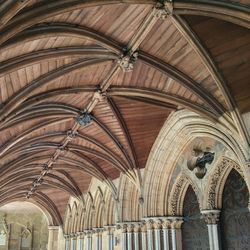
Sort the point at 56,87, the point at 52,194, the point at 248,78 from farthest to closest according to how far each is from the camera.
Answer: the point at 52,194 < the point at 56,87 < the point at 248,78

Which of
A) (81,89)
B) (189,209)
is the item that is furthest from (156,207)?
(81,89)

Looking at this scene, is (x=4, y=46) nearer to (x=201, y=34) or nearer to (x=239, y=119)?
(x=201, y=34)

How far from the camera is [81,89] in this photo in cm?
965

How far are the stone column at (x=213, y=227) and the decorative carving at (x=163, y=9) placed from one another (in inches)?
221

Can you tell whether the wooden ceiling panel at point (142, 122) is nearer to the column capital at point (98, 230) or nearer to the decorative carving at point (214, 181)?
the decorative carving at point (214, 181)

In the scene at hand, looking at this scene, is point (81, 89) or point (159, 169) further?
point (159, 169)

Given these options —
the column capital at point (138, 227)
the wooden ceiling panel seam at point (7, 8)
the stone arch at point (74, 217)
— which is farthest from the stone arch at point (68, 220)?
the wooden ceiling panel seam at point (7, 8)

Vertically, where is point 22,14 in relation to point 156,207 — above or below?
above

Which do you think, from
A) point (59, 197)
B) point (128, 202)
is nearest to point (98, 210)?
point (128, 202)

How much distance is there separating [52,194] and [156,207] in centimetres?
1249

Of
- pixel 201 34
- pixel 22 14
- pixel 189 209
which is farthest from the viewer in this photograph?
pixel 189 209

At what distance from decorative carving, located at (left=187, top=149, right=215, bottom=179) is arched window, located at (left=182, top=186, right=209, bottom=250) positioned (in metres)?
0.96

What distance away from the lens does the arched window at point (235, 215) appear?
944 centimetres

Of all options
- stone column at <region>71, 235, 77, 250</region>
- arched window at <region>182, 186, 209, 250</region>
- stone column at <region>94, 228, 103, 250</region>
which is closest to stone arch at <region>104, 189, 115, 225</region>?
stone column at <region>94, 228, 103, 250</region>
